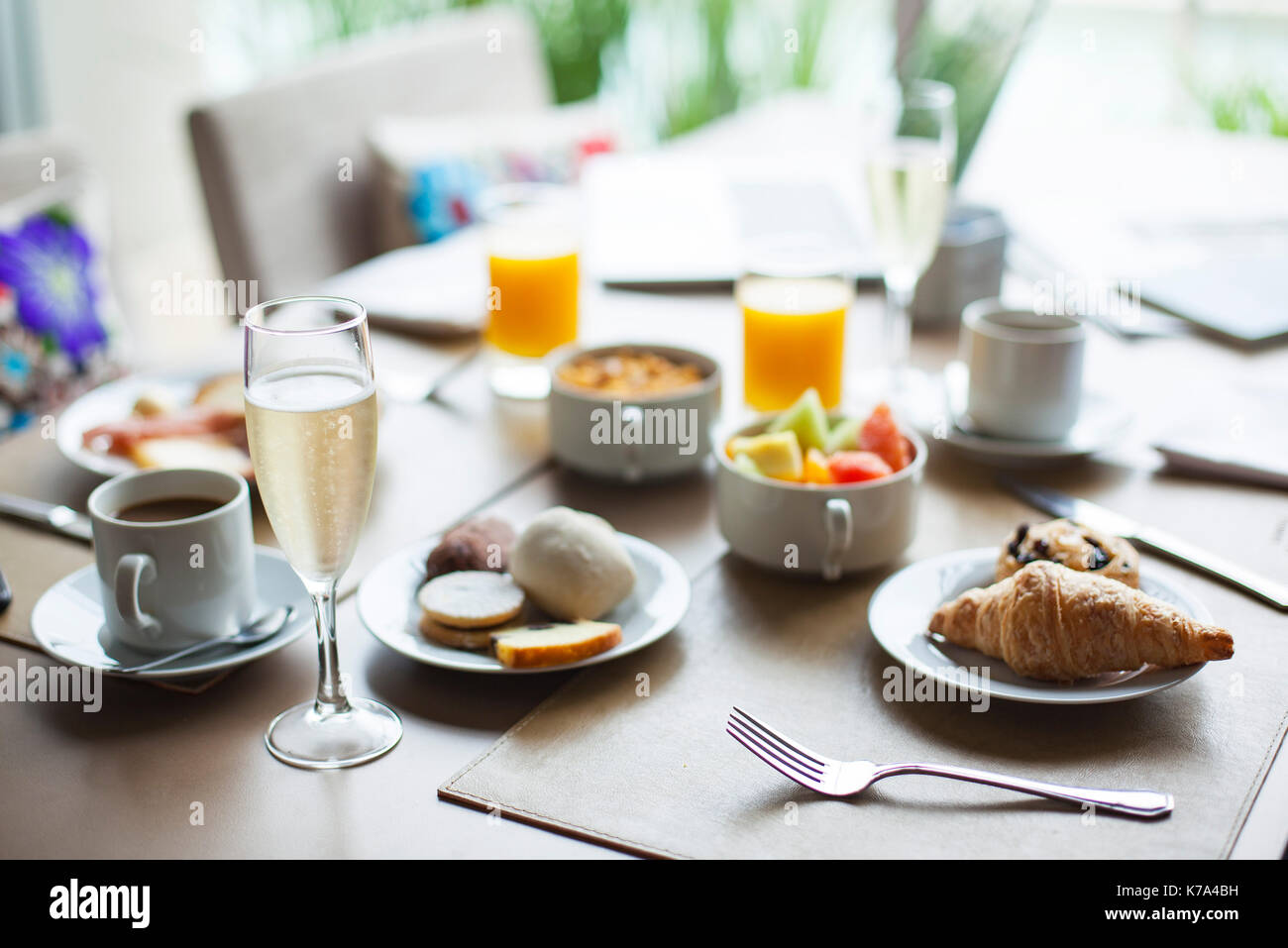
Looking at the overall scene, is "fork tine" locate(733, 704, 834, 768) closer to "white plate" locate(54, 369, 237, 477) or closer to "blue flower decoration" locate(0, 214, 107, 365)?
"white plate" locate(54, 369, 237, 477)

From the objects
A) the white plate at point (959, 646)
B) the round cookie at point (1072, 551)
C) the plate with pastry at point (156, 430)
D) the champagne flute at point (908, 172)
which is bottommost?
the white plate at point (959, 646)

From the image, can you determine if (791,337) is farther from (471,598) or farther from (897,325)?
(471,598)

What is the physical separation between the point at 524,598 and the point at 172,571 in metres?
0.26

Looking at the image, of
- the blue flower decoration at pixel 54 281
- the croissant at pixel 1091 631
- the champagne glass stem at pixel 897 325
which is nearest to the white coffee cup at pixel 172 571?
the croissant at pixel 1091 631

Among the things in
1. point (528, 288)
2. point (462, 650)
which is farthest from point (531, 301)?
point (462, 650)

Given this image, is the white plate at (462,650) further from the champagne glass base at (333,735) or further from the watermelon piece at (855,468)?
the watermelon piece at (855,468)

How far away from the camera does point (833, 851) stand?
73 cm

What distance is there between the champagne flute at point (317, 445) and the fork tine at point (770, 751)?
0.74 feet

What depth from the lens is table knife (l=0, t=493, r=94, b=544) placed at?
1.15 m

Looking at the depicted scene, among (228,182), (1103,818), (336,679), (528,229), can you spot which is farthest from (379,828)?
(228,182)

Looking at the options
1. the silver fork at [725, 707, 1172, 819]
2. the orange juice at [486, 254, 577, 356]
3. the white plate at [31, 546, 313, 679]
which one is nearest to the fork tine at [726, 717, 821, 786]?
the silver fork at [725, 707, 1172, 819]

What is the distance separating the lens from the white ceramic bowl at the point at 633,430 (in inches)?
48.1

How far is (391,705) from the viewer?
2.89 feet

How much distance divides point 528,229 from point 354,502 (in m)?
0.85
